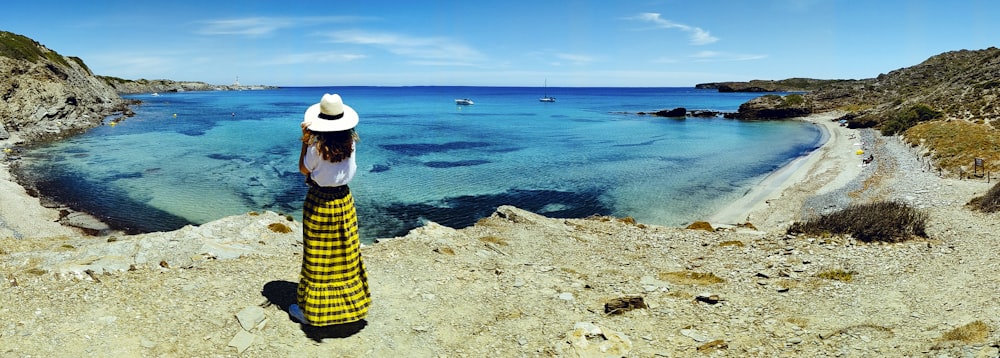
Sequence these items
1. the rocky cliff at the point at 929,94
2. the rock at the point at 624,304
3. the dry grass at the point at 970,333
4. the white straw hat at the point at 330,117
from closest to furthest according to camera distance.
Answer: the white straw hat at the point at 330,117
the dry grass at the point at 970,333
the rock at the point at 624,304
the rocky cliff at the point at 929,94

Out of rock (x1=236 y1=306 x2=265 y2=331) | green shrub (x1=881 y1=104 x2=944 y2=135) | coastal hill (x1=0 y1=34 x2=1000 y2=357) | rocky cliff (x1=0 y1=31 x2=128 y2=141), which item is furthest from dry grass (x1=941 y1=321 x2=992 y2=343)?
rocky cliff (x1=0 y1=31 x2=128 y2=141)

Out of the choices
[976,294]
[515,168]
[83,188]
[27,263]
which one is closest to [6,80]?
[83,188]

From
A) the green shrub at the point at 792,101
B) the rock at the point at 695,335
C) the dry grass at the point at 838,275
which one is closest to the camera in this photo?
the rock at the point at 695,335

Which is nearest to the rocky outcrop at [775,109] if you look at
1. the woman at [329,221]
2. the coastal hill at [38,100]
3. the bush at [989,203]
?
the bush at [989,203]

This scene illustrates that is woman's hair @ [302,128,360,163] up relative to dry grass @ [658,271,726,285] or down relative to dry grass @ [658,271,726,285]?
up

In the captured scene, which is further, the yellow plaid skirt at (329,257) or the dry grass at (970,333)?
the yellow plaid skirt at (329,257)

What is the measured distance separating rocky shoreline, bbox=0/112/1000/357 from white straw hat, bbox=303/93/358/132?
2819mm

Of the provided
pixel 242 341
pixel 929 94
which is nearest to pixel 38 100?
Answer: pixel 242 341

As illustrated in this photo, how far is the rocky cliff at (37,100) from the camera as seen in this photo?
165 feet

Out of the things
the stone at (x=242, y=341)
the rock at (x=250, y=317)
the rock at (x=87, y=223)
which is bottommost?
the rock at (x=87, y=223)

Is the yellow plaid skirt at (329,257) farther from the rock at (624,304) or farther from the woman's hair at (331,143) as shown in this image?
the rock at (624,304)

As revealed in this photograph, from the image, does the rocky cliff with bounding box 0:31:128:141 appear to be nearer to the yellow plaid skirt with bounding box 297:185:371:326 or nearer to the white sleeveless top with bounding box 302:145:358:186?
the yellow plaid skirt with bounding box 297:185:371:326

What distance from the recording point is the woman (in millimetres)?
6062

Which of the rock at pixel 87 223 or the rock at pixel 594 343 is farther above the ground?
the rock at pixel 594 343
